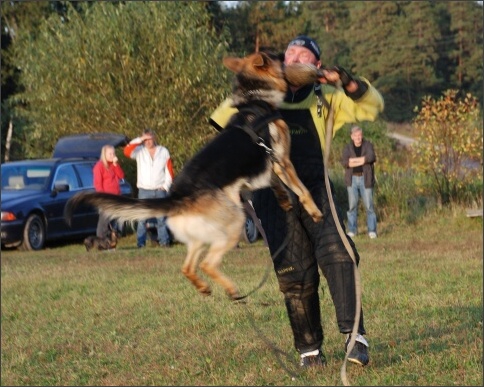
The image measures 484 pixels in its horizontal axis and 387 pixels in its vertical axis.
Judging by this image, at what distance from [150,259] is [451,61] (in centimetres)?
4997

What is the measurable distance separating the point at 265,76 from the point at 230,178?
0.71 metres

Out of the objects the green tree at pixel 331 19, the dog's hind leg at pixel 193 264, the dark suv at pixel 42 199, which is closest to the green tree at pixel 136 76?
the dark suv at pixel 42 199

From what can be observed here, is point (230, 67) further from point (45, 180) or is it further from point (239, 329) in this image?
point (45, 180)

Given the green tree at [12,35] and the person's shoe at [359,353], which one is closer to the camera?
the person's shoe at [359,353]

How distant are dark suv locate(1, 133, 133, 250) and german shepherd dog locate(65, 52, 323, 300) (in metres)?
10.8

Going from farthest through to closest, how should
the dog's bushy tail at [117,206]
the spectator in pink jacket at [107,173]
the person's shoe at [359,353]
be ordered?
the spectator in pink jacket at [107,173] → the person's shoe at [359,353] → the dog's bushy tail at [117,206]

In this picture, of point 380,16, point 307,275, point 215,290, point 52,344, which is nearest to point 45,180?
point 215,290

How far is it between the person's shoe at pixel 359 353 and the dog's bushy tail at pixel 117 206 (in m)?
1.91

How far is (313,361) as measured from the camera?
6137 mm

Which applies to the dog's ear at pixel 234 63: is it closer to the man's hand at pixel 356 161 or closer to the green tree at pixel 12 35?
the man's hand at pixel 356 161

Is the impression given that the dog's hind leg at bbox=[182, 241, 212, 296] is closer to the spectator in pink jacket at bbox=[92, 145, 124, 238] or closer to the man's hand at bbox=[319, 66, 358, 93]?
the man's hand at bbox=[319, 66, 358, 93]

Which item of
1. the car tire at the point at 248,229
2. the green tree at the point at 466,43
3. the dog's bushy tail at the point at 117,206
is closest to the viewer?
the dog's bushy tail at the point at 117,206

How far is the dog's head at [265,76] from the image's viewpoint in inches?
206

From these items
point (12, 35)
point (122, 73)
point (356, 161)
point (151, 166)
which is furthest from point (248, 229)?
point (12, 35)
